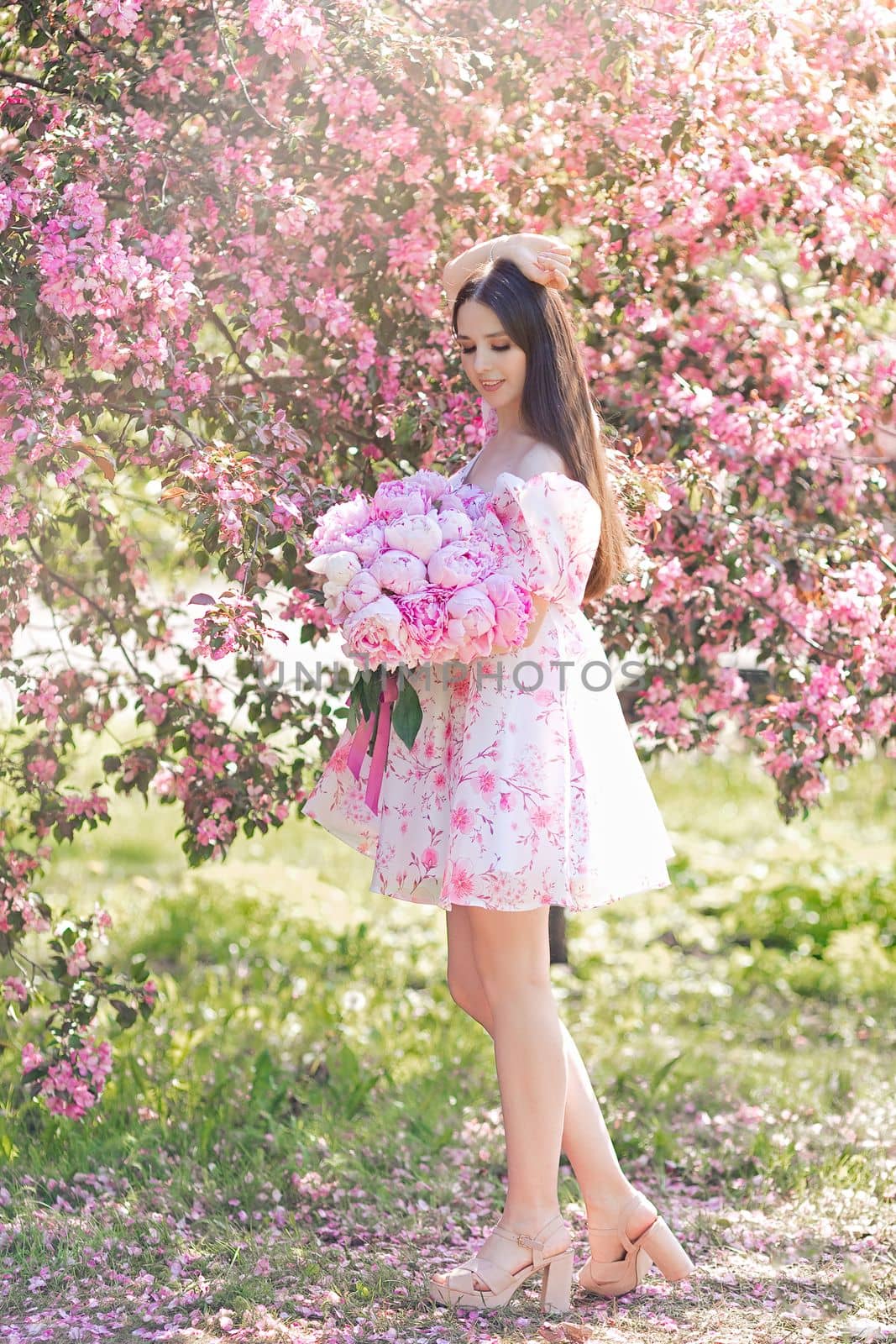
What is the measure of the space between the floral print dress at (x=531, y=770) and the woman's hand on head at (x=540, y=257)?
43 cm

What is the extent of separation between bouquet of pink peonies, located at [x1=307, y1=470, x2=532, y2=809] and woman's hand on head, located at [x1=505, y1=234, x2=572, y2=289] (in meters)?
0.47

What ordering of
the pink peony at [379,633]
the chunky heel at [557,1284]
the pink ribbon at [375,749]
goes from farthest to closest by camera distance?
1. the pink ribbon at [375,749]
2. the chunky heel at [557,1284]
3. the pink peony at [379,633]

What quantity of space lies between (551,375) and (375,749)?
0.81 meters

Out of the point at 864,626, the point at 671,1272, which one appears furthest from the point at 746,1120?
the point at 864,626

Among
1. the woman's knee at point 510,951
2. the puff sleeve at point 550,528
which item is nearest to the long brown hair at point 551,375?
the puff sleeve at point 550,528

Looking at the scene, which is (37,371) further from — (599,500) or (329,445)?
(599,500)

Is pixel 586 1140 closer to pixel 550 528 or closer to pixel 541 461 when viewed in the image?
pixel 550 528

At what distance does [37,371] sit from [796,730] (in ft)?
6.06

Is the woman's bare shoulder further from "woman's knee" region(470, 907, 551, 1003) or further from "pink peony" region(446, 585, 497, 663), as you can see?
"woman's knee" region(470, 907, 551, 1003)

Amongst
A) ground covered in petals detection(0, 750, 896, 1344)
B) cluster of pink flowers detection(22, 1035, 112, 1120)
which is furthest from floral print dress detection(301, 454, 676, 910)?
cluster of pink flowers detection(22, 1035, 112, 1120)

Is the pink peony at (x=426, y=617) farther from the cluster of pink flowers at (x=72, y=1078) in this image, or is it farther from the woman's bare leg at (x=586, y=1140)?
the cluster of pink flowers at (x=72, y=1078)

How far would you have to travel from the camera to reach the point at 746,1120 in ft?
12.6

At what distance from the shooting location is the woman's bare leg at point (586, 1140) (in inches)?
108

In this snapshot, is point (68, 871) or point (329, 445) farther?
point (68, 871)
